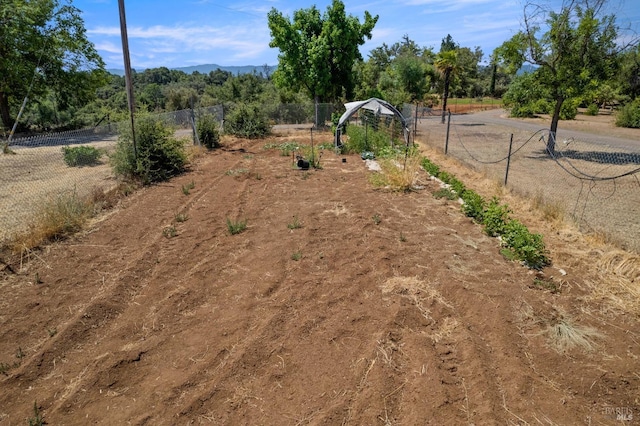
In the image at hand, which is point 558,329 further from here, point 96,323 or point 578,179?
point 578,179

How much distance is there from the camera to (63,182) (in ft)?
35.8

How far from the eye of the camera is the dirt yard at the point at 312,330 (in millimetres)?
3277

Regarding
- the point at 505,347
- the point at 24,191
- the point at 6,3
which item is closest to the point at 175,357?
the point at 505,347

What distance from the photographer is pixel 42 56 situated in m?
21.1

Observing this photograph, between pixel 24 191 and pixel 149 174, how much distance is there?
3082 millimetres

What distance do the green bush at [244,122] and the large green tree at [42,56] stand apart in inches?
364

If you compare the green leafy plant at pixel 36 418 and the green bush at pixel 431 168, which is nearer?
the green leafy plant at pixel 36 418

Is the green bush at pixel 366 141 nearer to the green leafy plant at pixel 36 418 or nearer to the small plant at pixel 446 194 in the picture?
the small plant at pixel 446 194


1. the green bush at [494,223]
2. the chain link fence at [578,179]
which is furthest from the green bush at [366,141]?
the green bush at [494,223]

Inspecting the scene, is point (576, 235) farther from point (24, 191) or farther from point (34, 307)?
point (24, 191)

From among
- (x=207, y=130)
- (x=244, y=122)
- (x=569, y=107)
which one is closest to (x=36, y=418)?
(x=207, y=130)

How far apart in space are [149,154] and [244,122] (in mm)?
9440

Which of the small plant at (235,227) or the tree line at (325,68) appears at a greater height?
the tree line at (325,68)

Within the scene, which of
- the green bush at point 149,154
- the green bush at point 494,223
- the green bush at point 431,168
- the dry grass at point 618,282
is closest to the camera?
the dry grass at point 618,282
